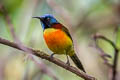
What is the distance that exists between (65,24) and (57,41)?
2.74 ft

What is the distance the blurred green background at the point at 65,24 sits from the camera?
381 cm

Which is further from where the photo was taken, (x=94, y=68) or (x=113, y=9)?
(x=113, y=9)

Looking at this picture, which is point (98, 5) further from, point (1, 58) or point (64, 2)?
point (1, 58)

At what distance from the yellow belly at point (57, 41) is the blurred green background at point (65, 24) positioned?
30 cm

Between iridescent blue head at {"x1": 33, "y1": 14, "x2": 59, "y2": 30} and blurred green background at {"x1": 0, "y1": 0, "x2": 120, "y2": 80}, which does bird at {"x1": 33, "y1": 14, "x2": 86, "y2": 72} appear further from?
blurred green background at {"x1": 0, "y1": 0, "x2": 120, "y2": 80}

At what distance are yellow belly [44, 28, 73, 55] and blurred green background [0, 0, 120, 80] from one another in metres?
0.30

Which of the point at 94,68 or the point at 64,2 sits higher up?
the point at 64,2

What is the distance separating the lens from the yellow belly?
3219mm

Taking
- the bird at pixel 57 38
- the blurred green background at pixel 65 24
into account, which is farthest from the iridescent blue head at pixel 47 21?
the blurred green background at pixel 65 24

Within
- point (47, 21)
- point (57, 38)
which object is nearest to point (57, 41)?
point (57, 38)

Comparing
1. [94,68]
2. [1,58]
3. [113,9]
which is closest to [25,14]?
[1,58]

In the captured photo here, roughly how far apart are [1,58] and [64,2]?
4.73 feet

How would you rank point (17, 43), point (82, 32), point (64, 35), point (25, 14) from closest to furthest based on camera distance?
1. point (17, 43)
2. point (64, 35)
3. point (25, 14)
4. point (82, 32)

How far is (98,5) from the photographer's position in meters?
4.77
